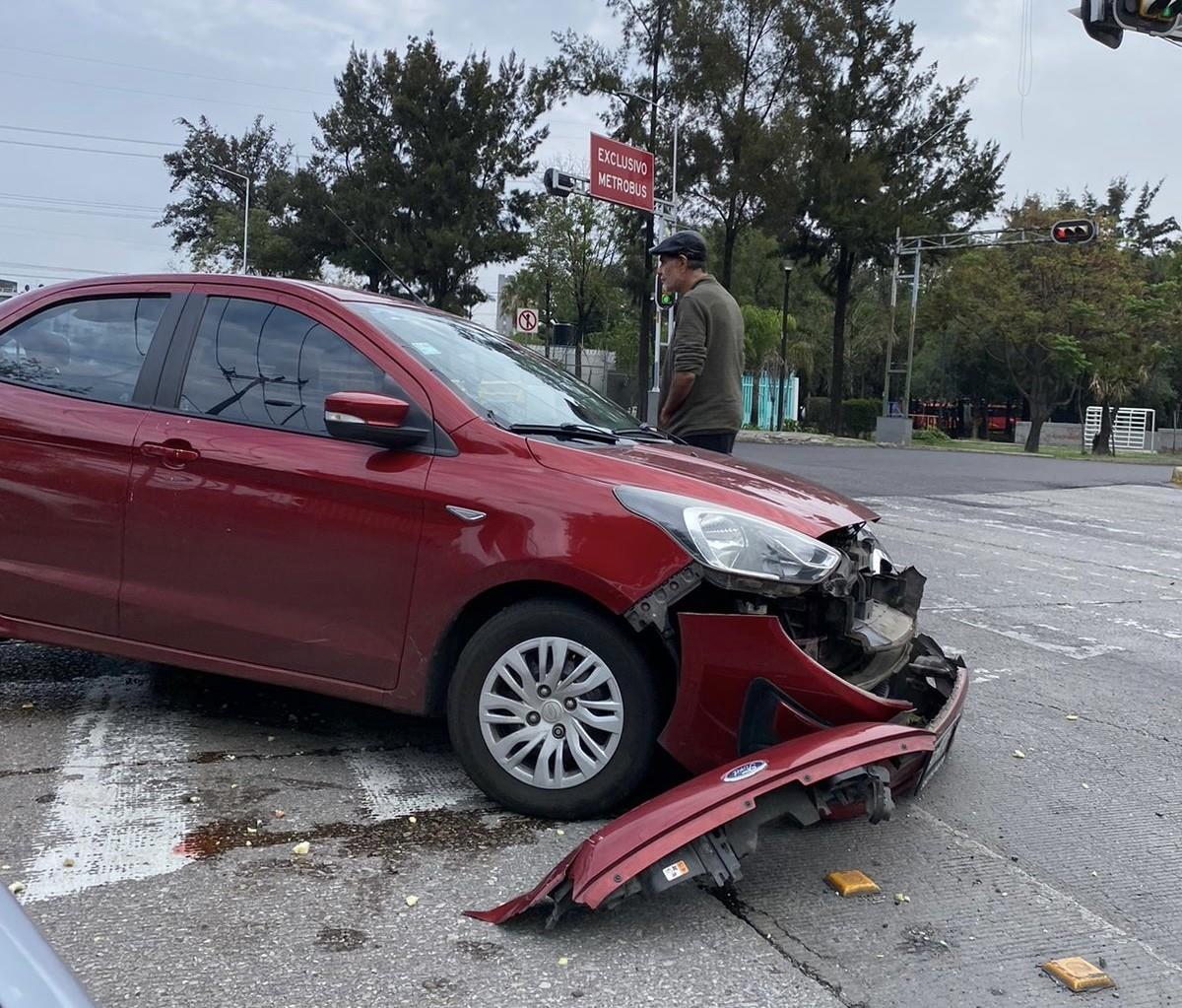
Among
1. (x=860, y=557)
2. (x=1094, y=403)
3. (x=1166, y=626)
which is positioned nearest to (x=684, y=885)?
(x=860, y=557)

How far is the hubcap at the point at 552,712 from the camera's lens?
328cm

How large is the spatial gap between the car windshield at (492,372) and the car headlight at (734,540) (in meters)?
0.71

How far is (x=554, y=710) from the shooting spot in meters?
3.31

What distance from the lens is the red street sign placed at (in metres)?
21.4

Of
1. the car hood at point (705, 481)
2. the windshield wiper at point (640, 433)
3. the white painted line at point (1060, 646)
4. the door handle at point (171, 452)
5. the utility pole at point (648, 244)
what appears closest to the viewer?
the car hood at point (705, 481)

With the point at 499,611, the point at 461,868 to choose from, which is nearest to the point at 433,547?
the point at 499,611

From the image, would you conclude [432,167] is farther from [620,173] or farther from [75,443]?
[75,443]

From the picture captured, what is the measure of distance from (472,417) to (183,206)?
Result: 73.7 meters

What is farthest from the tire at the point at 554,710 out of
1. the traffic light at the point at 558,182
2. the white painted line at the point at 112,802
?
the traffic light at the point at 558,182

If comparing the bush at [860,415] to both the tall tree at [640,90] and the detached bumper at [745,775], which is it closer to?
the tall tree at [640,90]

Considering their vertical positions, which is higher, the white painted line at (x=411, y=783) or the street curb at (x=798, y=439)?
the street curb at (x=798, y=439)

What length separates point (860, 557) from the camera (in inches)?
144

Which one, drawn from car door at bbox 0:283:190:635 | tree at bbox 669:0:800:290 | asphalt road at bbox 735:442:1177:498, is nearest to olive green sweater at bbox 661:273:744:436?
car door at bbox 0:283:190:635

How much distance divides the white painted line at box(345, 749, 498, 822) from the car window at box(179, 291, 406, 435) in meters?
1.22
